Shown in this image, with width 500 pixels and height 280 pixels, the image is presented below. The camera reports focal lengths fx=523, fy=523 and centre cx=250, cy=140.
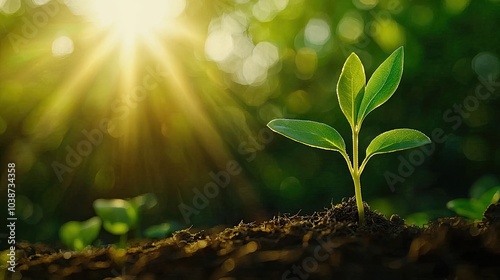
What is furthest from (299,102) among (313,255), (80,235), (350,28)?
(313,255)

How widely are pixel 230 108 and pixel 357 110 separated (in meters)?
1.77

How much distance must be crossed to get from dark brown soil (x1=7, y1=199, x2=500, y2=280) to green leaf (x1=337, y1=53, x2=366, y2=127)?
0.24 meters

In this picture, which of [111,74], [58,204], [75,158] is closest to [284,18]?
[111,74]

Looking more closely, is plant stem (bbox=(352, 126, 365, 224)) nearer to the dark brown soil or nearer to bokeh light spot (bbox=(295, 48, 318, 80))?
the dark brown soil

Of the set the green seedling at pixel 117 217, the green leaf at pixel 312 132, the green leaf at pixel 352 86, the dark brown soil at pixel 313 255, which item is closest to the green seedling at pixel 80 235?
the green seedling at pixel 117 217

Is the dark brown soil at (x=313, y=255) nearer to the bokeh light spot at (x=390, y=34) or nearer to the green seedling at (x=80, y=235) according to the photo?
the green seedling at (x=80, y=235)

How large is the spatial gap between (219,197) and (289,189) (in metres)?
0.41

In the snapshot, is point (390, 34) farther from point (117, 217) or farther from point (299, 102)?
point (117, 217)

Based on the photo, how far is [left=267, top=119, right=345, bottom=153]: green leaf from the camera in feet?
3.47

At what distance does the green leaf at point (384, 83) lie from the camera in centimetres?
105

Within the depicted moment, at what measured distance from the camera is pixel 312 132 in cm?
107

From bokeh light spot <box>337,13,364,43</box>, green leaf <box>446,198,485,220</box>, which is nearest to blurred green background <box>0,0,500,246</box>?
bokeh light spot <box>337,13,364,43</box>

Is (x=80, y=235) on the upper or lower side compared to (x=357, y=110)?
lower

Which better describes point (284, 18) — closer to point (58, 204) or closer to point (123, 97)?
point (123, 97)
